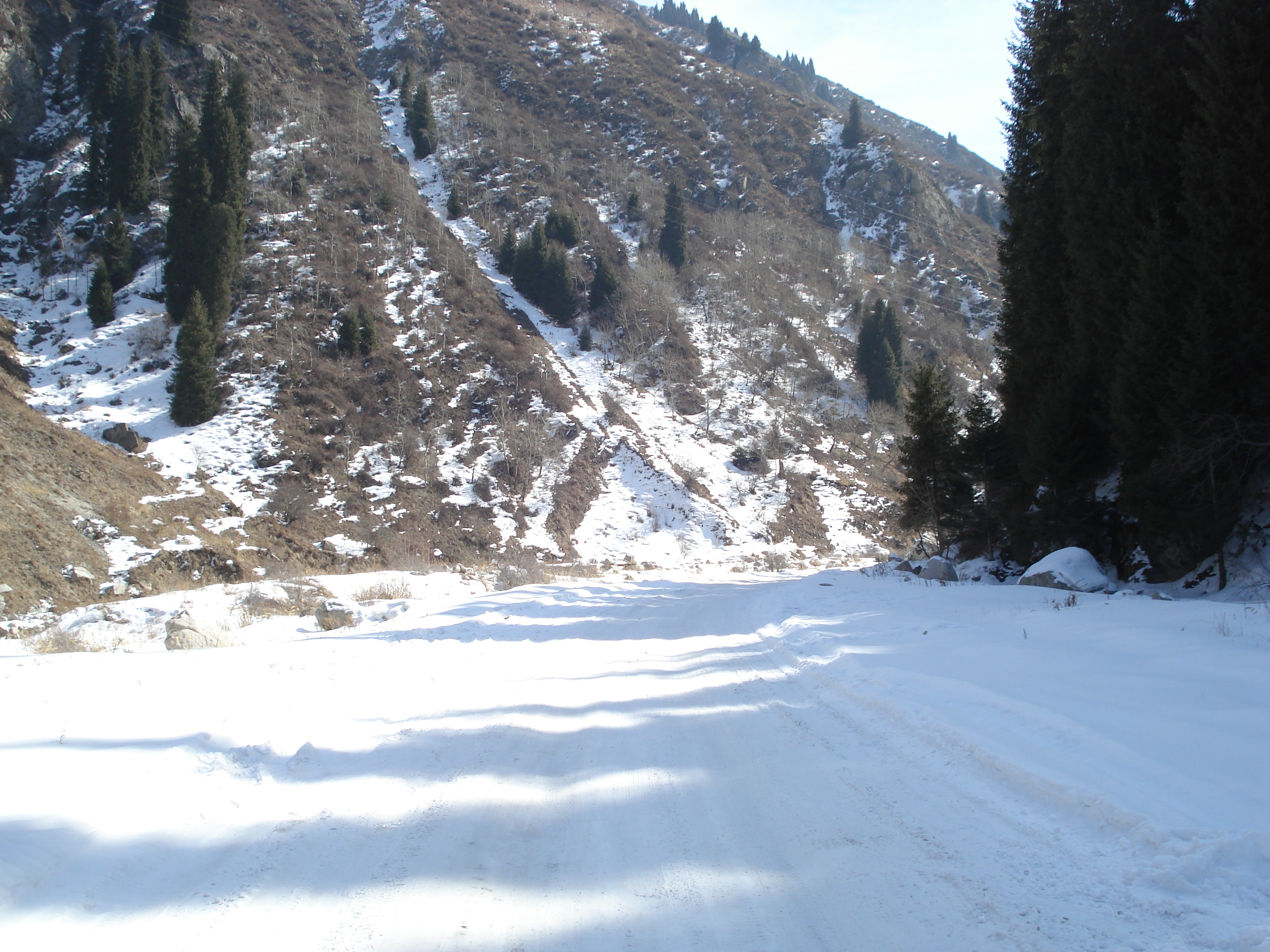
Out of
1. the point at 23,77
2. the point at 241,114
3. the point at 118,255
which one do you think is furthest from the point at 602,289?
the point at 23,77

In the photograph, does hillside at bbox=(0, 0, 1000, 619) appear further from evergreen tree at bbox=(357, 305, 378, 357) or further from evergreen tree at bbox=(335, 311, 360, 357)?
evergreen tree at bbox=(335, 311, 360, 357)

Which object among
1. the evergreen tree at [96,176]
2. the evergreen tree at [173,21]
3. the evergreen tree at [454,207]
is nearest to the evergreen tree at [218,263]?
the evergreen tree at [96,176]

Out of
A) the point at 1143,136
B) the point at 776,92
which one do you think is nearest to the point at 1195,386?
the point at 1143,136

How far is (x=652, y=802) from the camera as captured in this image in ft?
13.2

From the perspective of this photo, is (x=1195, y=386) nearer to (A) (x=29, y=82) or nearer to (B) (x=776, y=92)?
(A) (x=29, y=82)

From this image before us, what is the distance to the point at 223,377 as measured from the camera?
1315 inches

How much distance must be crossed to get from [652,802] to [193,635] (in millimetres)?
7268

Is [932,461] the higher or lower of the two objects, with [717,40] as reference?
lower

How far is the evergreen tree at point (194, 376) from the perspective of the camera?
30094 mm

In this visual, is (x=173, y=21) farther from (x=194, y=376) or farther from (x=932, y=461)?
(x=932, y=461)

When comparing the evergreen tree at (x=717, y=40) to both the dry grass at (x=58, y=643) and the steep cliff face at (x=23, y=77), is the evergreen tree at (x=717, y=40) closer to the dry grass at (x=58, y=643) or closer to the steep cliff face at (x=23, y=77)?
the steep cliff face at (x=23, y=77)

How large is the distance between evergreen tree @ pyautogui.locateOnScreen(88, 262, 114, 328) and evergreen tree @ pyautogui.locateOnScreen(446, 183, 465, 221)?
103 feet

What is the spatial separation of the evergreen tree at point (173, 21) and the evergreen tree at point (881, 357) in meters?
64.2

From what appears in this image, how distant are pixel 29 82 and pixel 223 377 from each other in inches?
1301
